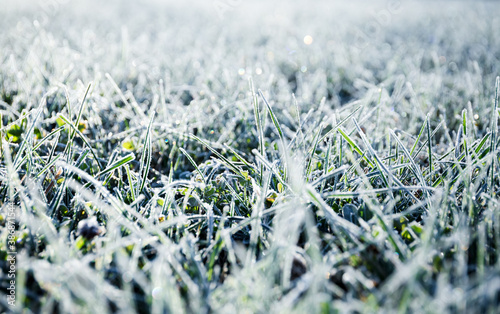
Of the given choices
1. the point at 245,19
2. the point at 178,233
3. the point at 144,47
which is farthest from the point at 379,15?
the point at 178,233

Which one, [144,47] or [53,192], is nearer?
[53,192]

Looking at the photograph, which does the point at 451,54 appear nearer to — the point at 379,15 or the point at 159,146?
the point at 379,15

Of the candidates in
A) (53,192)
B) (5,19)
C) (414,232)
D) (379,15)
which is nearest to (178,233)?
(53,192)

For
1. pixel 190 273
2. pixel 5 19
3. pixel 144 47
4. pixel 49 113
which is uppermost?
pixel 5 19


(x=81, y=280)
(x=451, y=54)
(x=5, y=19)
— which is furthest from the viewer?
(x=5, y=19)

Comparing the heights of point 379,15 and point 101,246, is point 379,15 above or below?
above

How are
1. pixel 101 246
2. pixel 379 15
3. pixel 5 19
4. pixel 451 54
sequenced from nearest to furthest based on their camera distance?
1. pixel 101 246
2. pixel 451 54
3. pixel 5 19
4. pixel 379 15

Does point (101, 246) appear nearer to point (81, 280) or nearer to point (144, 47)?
point (81, 280)
